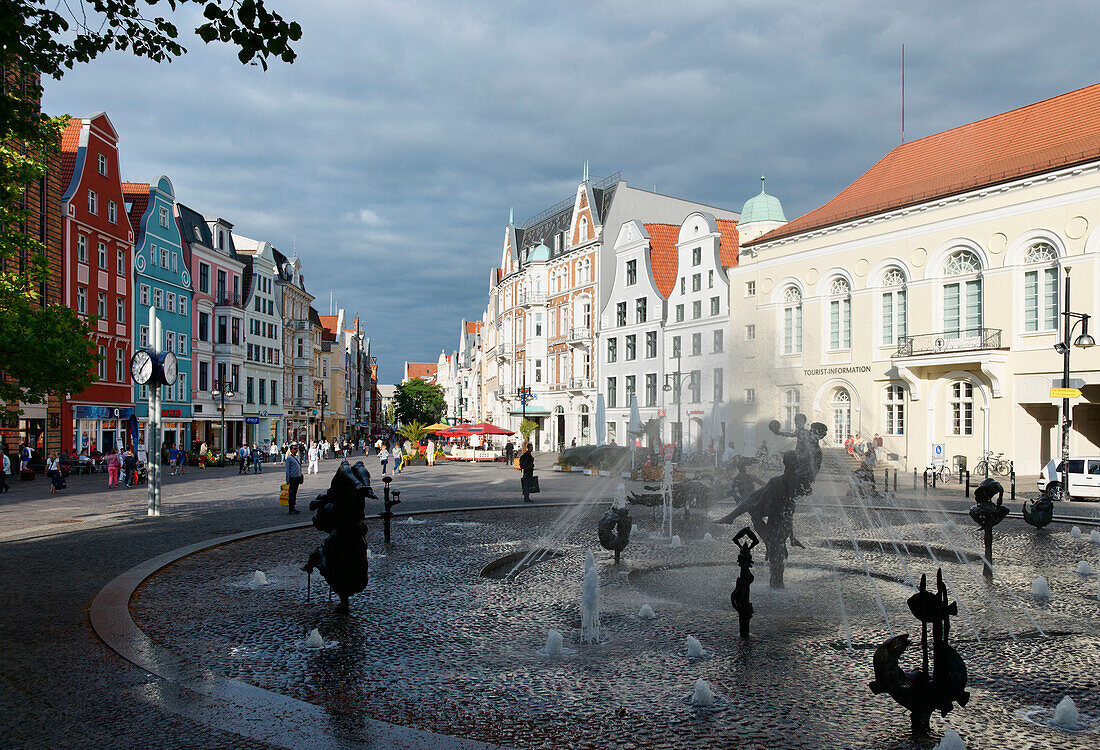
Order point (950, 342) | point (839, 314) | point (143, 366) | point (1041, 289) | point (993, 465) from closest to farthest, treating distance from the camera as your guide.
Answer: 1. point (143, 366)
2. point (1041, 289)
3. point (993, 465)
4. point (950, 342)
5. point (839, 314)

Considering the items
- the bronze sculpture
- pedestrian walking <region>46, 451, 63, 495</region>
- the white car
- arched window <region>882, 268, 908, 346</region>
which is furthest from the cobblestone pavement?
Answer: arched window <region>882, 268, 908, 346</region>

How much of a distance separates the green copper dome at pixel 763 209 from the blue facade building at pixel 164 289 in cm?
4058

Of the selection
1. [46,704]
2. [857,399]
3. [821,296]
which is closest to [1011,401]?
[857,399]

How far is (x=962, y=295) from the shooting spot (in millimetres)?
35594

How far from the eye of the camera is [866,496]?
74.2ft

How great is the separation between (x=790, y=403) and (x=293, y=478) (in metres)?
13.5

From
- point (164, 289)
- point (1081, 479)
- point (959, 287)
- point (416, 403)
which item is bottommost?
point (1081, 479)

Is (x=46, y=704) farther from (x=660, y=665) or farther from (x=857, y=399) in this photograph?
Result: (x=857, y=399)

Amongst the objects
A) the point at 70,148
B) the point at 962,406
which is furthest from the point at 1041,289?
the point at 70,148

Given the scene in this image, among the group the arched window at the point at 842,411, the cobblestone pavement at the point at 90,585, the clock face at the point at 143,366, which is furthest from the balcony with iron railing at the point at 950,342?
the clock face at the point at 143,366

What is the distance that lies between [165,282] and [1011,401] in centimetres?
5178

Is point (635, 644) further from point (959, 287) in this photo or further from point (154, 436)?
point (959, 287)

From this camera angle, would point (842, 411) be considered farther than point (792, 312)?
No

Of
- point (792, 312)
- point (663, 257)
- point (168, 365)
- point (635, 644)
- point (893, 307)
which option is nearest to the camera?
→ point (635, 644)
